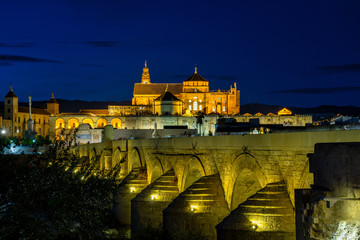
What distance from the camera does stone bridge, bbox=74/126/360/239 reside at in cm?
1165

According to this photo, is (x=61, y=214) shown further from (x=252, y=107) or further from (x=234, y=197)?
(x=252, y=107)

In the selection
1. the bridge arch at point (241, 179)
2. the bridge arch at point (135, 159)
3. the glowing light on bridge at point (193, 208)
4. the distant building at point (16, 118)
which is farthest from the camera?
the distant building at point (16, 118)

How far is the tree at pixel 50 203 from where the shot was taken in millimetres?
11023

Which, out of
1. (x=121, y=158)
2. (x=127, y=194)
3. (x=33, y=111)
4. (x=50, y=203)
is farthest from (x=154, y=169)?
(x=33, y=111)

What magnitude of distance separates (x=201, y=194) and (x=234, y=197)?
125 cm

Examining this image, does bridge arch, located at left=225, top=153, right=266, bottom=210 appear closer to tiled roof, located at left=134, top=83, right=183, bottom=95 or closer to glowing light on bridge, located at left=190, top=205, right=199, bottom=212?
glowing light on bridge, located at left=190, top=205, right=199, bottom=212

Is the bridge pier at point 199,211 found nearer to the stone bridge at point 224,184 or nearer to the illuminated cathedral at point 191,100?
the stone bridge at point 224,184

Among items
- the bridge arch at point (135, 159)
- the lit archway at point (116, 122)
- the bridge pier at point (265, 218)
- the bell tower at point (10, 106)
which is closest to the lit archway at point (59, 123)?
the bell tower at point (10, 106)

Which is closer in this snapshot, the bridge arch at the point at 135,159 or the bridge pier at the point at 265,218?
the bridge pier at the point at 265,218

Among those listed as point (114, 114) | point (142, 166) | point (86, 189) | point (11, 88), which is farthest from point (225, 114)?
point (86, 189)

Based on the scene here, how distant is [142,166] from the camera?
1096 inches

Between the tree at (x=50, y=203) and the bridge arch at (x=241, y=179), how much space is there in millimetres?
3334

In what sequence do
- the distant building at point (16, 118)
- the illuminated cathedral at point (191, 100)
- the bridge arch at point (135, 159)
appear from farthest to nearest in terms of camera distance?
the illuminated cathedral at point (191, 100)
the distant building at point (16, 118)
the bridge arch at point (135, 159)

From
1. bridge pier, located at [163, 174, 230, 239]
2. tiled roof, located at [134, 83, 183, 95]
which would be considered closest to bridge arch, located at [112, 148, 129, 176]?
bridge pier, located at [163, 174, 230, 239]
